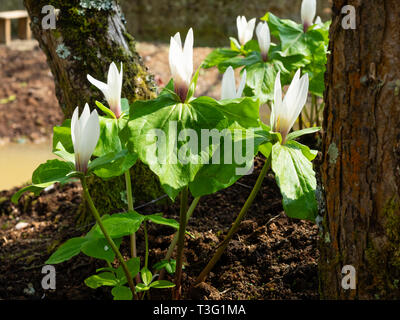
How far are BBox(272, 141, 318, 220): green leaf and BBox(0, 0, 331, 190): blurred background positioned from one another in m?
2.65

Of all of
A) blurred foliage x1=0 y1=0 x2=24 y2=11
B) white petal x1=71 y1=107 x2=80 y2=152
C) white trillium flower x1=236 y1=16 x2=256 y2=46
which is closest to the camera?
white petal x1=71 y1=107 x2=80 y2=152

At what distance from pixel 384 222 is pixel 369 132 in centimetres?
24

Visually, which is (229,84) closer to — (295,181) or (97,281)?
(295,181)

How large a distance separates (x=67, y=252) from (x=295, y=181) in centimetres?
70

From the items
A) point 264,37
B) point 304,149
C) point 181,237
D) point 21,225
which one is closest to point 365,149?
point 304,149

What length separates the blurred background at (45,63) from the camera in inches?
172

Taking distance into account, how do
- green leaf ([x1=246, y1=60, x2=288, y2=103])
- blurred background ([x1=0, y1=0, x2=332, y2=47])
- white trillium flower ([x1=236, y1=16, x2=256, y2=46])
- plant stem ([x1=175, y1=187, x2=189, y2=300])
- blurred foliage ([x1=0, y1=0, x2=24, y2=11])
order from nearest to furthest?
1. plant stem ([x1=175, y1=187, x2=189, y2=300])
2. green leaf ([x1=246, y1=60, x2=288, y2=103])
3. white trillium flower ([x1=236, y1=16, x2=256, y2=46])
4. blurred background ([x1=0, y1=0, x2=332, y2=47])
5. blurred foliage ([x1=0, y1=0, x2=24, y2=11])

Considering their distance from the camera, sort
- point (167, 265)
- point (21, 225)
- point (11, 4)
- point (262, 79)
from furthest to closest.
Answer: point (11, 4)
point (21, 225)
point (262, 79)
point (167, 265)

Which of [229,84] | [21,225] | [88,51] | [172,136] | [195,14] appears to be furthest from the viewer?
[195,14]

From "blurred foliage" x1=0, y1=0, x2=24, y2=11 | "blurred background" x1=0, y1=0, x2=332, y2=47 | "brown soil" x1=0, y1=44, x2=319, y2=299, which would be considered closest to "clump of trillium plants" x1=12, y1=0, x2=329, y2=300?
"brown soil" x1=0, y1=44, x2=319, y2=299

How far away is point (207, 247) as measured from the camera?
6.47ft

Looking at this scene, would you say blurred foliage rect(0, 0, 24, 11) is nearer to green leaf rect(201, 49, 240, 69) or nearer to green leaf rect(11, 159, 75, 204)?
green leaf rect(201, 49, 240, 69)

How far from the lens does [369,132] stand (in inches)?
52.4

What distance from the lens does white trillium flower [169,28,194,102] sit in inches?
55.7
